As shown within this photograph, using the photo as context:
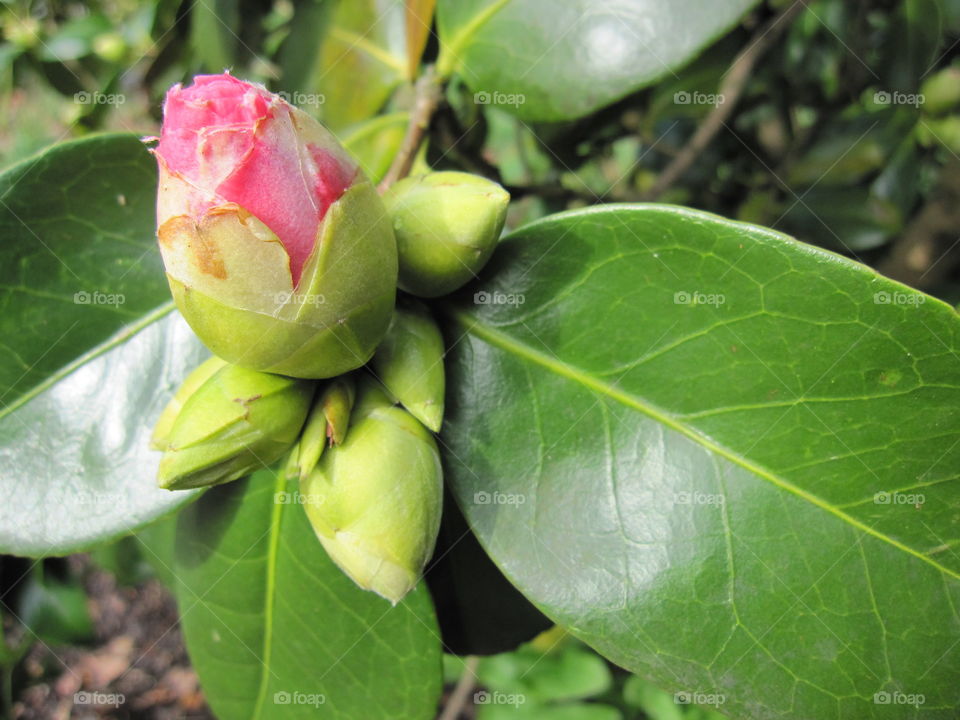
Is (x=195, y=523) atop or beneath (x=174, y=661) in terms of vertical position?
atop

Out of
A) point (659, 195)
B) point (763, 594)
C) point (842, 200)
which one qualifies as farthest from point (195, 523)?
point (842, 200)

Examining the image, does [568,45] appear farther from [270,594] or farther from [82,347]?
[270,594]

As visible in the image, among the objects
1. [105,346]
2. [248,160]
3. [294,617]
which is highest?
[248,160]

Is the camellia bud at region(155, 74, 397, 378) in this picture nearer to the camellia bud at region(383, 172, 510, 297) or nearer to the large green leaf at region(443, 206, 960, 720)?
the camellia bud at region(383, 172, 510, 297)

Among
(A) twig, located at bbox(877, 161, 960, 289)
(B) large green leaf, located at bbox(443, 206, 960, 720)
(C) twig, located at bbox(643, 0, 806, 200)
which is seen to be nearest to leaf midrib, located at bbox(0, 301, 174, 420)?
(B) large green leaf, located at bbox(443, 206, 960, 720)

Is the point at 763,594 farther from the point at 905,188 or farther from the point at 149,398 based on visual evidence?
the point at 905,188

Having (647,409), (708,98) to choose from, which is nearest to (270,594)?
(647,409)

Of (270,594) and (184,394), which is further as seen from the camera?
(270,594)

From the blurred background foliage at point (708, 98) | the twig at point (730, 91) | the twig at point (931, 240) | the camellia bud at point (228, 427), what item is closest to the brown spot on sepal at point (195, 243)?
the camellia bud at point (228, 427)
